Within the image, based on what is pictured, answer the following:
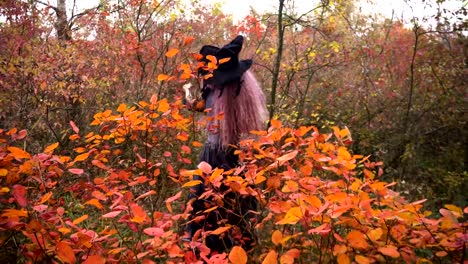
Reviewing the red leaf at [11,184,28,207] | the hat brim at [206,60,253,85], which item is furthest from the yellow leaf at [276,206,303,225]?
the hat brim at [206,60,253,85]

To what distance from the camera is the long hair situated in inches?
105

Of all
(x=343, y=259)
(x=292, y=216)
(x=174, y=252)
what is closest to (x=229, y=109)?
(x=174, y=252)

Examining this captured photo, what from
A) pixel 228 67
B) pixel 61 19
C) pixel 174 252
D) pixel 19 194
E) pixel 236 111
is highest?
pixel 61 19

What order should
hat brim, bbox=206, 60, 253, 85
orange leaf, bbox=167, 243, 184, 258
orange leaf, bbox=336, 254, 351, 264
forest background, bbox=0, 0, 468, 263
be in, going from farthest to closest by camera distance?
forest background, bbox=0, 0, 468, 263 < hat brim, bbox=206, 60, 253, 85 < orange leaf, bbox=167, 243, 184, 258 < orange leaf, bbox=336, 254, 351, 264

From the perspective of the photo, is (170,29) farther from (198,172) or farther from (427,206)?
(198,172)

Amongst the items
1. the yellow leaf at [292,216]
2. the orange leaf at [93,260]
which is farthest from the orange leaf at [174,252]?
the yellow leaf at [292,216]

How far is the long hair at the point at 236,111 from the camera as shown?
2.66 m

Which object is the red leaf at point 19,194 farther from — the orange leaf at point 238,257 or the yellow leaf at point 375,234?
the yellow leaf at point 375,234

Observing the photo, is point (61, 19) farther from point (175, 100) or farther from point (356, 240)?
point (356, 240)

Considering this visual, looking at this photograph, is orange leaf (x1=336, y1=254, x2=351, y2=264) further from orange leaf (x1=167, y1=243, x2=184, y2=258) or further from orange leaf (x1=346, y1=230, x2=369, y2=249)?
orange leaf (x1=167, y1=243, x2=184, y2=258)

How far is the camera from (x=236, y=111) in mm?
2691

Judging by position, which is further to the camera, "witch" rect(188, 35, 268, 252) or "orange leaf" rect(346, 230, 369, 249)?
"witch" rect(188, 35, 268, 252)

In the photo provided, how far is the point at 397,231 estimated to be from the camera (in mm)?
1615

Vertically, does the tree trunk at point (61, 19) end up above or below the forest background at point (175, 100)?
above
